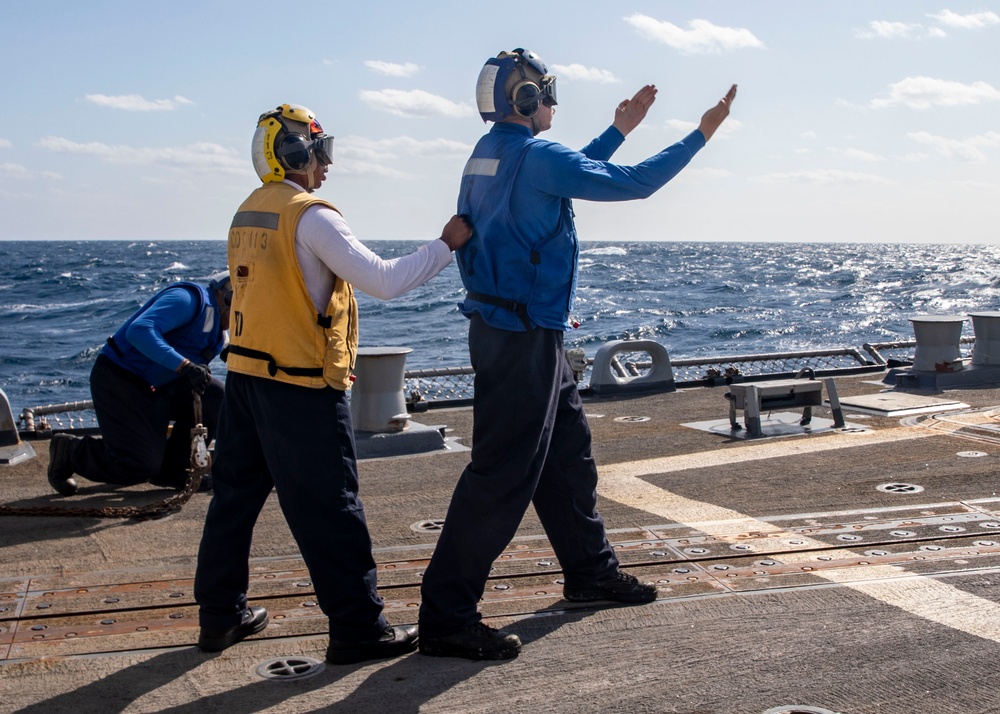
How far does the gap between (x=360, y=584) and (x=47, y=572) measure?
1.99 m

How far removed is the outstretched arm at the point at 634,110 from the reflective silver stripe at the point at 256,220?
59.8 inches

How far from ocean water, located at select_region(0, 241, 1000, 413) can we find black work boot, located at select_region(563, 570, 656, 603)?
58.3 ft

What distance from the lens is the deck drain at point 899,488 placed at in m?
6.26

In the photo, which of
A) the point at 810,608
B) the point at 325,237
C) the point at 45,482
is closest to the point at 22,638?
the point at 325,237

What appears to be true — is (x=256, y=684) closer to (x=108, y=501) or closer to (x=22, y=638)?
(x=22, y=638)

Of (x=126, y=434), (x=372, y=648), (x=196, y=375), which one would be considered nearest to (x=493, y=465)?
(x=372, y=648)

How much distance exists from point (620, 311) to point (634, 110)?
156 feet

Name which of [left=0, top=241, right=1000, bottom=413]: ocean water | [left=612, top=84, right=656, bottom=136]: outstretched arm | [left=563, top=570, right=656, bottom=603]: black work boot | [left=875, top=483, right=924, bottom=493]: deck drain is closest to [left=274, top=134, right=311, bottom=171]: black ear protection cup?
[left=612, top=84, right=656, bottom=136]: outstretched arm

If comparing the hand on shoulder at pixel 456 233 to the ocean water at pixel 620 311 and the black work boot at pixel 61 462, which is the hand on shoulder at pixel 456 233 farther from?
the ocean water at pixel 620 311

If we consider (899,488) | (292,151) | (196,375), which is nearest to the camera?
(292,151)

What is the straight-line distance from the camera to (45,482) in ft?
23.9

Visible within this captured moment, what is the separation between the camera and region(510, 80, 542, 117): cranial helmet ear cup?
410cm

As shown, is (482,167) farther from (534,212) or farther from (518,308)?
(518,308)

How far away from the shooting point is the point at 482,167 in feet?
13.4
